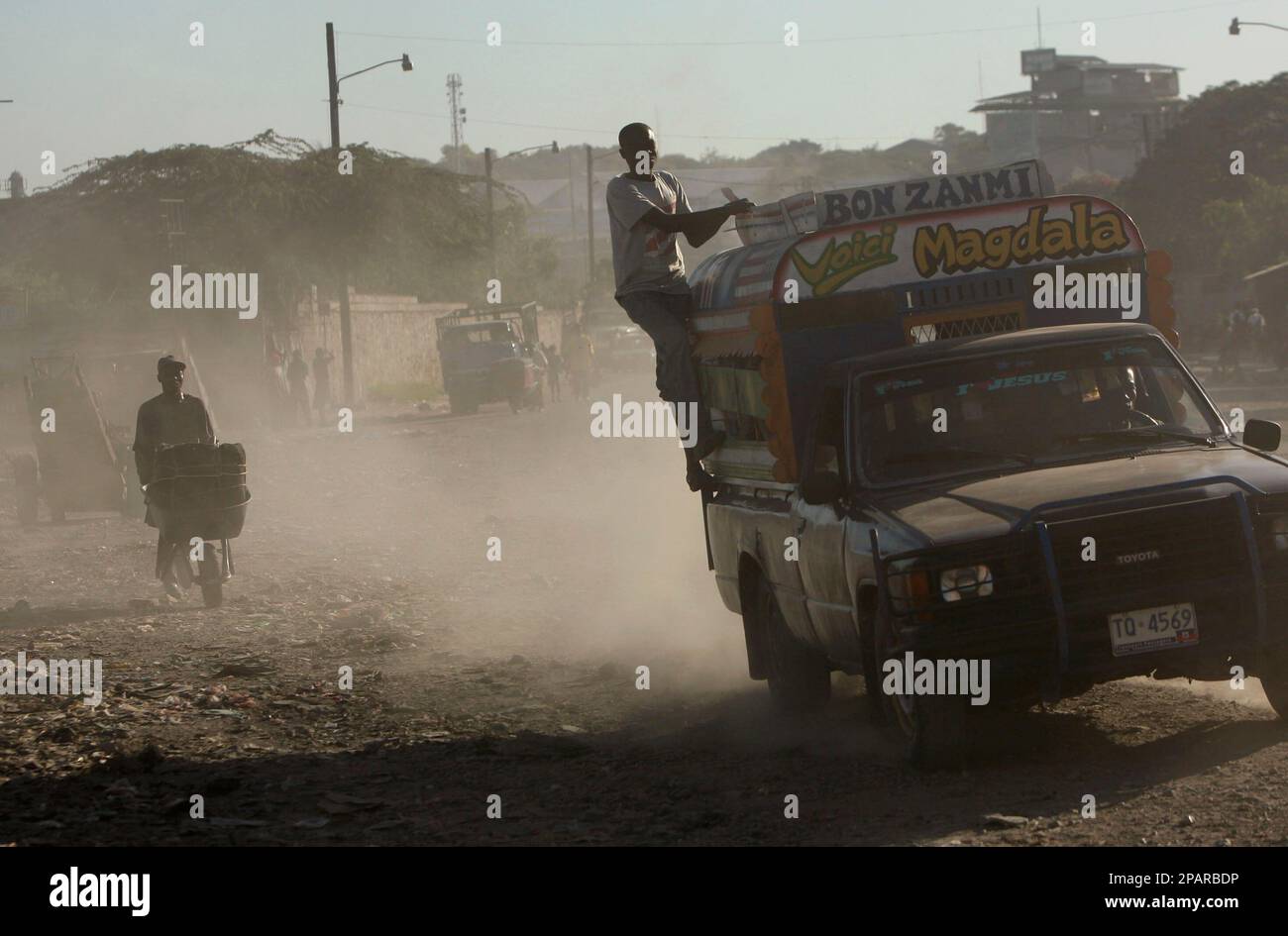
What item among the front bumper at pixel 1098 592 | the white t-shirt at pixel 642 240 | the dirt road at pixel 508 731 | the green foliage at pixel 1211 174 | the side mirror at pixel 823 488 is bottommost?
the dirt road at pixel 508 731

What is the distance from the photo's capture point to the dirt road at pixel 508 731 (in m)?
6.63

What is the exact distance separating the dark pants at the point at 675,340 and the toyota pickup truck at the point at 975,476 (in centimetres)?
13

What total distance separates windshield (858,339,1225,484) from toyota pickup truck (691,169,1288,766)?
0.01 meters

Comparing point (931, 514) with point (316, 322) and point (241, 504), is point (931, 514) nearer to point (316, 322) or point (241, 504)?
point (241, 504)

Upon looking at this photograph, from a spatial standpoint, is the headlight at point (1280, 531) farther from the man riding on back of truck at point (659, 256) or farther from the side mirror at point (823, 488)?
the man riding on back of truck at point (659, 256)

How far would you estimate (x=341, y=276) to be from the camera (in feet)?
155

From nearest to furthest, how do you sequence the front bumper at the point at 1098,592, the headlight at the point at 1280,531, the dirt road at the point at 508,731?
the dirt road at the point at 508,731 → the front bumper at the point at 1098,592 → the headlight at the point at 1280,531

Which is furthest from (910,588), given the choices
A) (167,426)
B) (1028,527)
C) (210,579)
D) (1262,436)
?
(167,426)

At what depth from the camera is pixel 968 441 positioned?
7.86 metres

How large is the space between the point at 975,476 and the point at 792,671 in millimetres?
1878

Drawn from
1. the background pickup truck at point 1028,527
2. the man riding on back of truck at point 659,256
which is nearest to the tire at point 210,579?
the man riding on back of truck at point 659,256

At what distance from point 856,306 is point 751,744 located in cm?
221

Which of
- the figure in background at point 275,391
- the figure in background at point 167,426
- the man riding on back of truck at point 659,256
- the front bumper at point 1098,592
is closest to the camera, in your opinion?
the front bumper at point 1098,592
